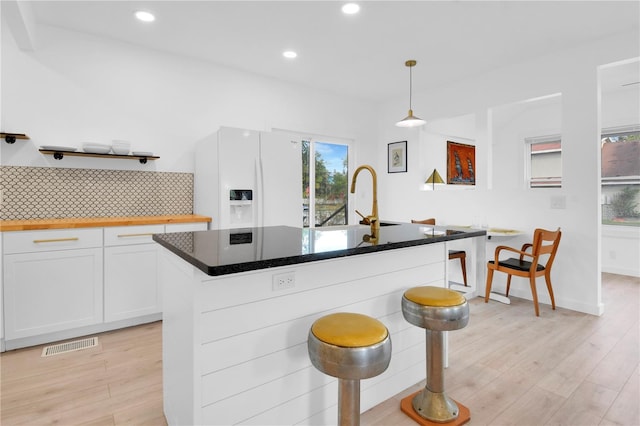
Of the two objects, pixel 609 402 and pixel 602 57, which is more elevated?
pixel 602 57

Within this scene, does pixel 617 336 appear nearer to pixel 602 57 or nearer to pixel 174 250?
pixel 602 57

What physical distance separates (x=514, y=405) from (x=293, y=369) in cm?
139

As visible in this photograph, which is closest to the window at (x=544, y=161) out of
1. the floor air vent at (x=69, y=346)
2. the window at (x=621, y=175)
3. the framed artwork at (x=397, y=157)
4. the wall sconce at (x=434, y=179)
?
the window at (x=621, y=175)

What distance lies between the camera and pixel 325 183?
208 inches

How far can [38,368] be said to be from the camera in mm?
2383

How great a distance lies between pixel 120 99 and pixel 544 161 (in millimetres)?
6494

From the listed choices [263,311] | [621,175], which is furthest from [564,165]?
[263,311]

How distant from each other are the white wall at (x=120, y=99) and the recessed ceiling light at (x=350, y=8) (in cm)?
181

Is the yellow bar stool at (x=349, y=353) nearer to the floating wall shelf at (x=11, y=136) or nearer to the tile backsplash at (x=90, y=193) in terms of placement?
the tile backsplash at (x=90, y=193)

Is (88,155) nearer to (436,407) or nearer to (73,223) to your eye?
(73,223)

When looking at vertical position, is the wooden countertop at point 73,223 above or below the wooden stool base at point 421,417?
above

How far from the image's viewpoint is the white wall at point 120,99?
3117 mm

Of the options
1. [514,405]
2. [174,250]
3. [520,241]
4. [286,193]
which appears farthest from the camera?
[520,241]

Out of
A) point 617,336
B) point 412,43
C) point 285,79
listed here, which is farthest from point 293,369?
point 285,79
